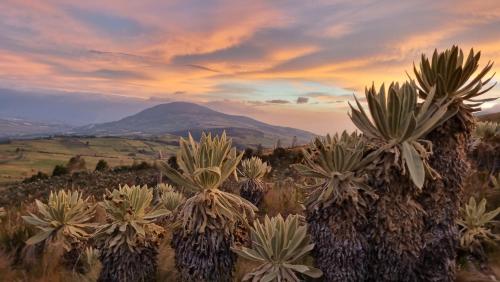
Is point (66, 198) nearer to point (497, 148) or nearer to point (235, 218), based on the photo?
point (235, 218)

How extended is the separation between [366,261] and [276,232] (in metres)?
1.12

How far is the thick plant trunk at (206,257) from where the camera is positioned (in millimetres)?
4992

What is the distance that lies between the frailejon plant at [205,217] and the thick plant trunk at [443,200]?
226 cm

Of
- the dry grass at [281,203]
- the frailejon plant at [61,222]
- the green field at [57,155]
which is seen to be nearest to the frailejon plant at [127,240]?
the frailejon plant at [61,222]

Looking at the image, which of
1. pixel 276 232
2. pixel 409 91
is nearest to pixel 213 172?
pixel 276 232

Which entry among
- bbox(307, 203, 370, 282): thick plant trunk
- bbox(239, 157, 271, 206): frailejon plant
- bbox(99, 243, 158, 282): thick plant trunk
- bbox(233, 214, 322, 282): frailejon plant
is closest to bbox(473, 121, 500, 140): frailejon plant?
bbox(239, 157, 271, 206): frailejon plant

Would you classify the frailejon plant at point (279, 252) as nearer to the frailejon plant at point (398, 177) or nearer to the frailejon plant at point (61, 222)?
the frailejon plant at point (398, 177)

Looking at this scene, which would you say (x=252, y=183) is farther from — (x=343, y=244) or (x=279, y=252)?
(x=343, y=244)

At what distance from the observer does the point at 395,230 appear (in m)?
4.39

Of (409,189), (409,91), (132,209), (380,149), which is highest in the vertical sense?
(409,91)

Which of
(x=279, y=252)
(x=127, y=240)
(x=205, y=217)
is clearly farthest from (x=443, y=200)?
(x=127, y=240)

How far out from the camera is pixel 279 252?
489cm

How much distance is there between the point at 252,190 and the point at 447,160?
614 cm

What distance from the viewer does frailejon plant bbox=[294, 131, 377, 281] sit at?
14.7 ft
